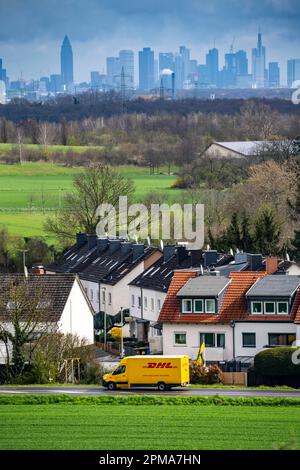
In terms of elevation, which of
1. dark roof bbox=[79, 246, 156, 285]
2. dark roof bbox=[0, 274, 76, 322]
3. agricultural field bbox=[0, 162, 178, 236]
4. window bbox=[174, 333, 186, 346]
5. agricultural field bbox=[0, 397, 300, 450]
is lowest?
agricultural field bbox=[0, 397, 300, 450]

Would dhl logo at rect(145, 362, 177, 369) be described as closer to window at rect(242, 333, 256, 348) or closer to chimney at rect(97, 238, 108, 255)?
window at rect(242, 333, 256, 348)

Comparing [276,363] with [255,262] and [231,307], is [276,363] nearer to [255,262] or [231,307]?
[231,307]

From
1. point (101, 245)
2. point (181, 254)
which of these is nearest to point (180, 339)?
point (181, 254)

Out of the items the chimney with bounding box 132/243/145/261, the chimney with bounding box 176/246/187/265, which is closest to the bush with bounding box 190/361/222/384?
the chimney with bounding box 176/246/187/265

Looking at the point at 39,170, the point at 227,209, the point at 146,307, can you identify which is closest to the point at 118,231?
the point at 227,209

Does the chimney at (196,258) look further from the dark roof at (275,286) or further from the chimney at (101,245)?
the chimney at (101,245)

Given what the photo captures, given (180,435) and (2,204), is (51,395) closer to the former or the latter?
(180,435)
